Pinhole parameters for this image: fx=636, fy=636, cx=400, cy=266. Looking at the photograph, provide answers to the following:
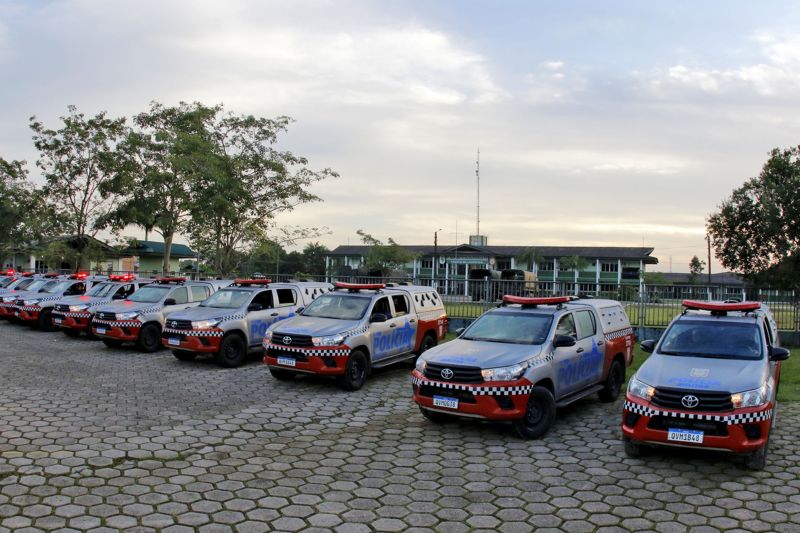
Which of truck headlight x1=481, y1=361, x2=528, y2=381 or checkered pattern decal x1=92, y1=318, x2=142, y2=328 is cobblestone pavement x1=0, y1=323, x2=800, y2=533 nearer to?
truck headlight x1=481, y1=361, x2=528, y2=381

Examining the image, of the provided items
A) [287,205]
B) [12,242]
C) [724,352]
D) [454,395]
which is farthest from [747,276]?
[12,242]

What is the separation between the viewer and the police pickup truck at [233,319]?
12938 millimetres

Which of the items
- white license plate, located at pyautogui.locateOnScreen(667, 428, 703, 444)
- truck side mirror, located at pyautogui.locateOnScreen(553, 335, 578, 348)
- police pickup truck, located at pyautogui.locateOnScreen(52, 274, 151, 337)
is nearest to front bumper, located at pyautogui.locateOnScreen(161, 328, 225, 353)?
police pickup truck, located at pyautogui.locateOnScreen(52, 274, 151, 337)

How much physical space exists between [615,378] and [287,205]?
627 inches

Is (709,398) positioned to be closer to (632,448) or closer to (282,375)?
(632,448)

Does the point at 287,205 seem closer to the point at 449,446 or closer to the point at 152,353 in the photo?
the point at 152,353

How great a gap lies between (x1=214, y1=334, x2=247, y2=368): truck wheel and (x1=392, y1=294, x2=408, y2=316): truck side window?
3.50 meters

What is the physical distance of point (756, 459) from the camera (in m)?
6.57

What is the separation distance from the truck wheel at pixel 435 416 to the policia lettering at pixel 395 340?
2.96 m

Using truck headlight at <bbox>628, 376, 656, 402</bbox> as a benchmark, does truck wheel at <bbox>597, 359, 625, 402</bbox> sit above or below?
below

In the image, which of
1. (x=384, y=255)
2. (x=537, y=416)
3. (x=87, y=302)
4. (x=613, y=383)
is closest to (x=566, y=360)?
(x=537, y=416)

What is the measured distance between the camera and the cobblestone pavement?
536 cm

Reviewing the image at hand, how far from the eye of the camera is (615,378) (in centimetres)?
1041

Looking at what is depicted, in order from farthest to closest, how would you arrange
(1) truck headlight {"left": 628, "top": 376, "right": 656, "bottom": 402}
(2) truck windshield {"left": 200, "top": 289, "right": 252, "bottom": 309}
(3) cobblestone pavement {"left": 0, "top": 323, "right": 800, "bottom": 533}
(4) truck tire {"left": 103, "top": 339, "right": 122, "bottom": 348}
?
(4) truck tire {"left": 103, "top": 339, "right": 122, "bottom": 348} → (2) truck windshield {"left": 200, "top": 289, "right": 252, "bottom": 309} → (1) truck headlight {"left": 628, "top": 376, "right": 656, "bottom": 402} → (3) cobblestone pavement {"left": 0, "top": 323, "right": 800, "bottom": 533}
